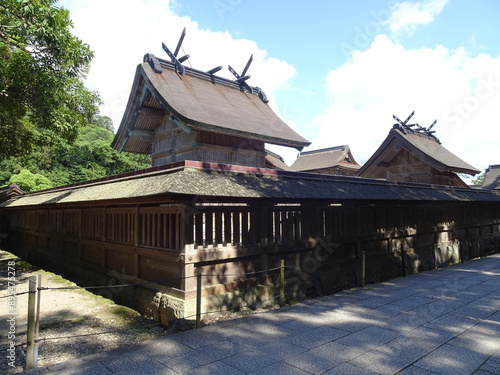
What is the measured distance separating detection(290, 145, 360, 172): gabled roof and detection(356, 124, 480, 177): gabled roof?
12.8m

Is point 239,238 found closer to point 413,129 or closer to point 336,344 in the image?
point 336,344

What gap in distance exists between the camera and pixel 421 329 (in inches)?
241

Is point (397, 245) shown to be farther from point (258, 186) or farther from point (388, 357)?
point (388, 357)

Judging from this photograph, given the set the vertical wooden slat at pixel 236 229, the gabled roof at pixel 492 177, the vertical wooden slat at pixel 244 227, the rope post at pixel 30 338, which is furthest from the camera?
the gabled roof at pixel 492 177

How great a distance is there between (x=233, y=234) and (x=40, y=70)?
6857 mm

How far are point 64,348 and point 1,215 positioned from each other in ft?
74.8

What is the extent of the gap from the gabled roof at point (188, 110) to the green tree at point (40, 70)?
2.35 metres

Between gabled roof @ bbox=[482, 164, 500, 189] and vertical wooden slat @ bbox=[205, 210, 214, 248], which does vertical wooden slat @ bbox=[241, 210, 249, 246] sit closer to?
vertical wooden slat @ bbox=[205, 210, 214, 248]

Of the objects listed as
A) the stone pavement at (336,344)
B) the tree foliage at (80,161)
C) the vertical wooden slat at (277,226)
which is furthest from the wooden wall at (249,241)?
the tree foliage at (80,161)

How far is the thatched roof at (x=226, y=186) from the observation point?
674cm

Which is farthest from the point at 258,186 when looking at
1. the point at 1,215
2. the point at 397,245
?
the point at 1,215

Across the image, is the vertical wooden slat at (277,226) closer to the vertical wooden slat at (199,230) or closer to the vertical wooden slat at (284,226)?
the vertical wooden slat at (284,226)

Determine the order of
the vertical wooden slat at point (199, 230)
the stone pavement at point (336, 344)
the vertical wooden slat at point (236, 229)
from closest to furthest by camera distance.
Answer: the stone pavement at point (336, 344) → the vertical wooden slat at point (199, 230) → the vertical wooden slat at point (236, 229)

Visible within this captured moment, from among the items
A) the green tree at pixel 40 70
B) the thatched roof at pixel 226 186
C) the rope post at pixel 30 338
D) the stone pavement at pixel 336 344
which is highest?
the green tree at pixel 40 70
